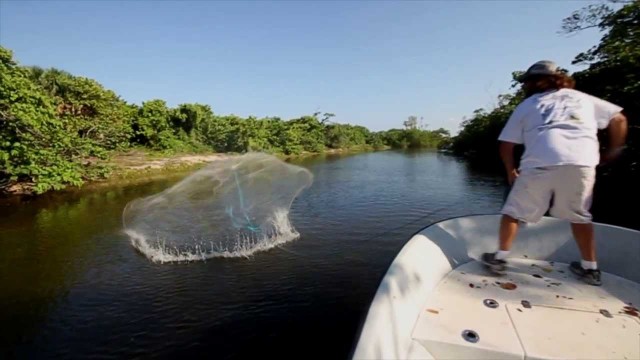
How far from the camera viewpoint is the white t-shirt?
8.98 feet

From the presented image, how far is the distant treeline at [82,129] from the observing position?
14.4 m

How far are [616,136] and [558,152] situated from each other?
28.1 inches

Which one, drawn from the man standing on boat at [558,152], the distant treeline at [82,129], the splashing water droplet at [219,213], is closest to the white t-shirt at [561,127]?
the man standing on boat at [558,152]

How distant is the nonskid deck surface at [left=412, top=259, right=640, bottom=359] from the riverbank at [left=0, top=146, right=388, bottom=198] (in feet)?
42.0

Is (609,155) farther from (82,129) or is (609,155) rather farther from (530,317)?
(82,129)

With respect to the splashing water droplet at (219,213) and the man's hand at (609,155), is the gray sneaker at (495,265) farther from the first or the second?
the splashing water droplet at (219,213)

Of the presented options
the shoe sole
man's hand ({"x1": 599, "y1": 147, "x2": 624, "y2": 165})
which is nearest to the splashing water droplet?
the shoe sole

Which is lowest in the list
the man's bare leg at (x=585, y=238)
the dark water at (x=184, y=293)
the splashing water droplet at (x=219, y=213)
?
the dark water at (x=184, y=293)

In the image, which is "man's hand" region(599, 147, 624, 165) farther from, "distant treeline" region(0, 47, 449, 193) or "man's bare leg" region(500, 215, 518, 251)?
"distant treeline" region(0, 47, 449, 193)

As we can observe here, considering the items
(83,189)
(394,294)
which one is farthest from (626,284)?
(83,189)

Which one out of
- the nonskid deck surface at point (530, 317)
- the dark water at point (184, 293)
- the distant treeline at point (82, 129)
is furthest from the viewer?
the distant treeline at point (82, 129)

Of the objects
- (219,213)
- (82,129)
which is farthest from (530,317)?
(82,129)

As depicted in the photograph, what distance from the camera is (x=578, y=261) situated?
3371 millimetres

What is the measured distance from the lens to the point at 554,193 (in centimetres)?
291
